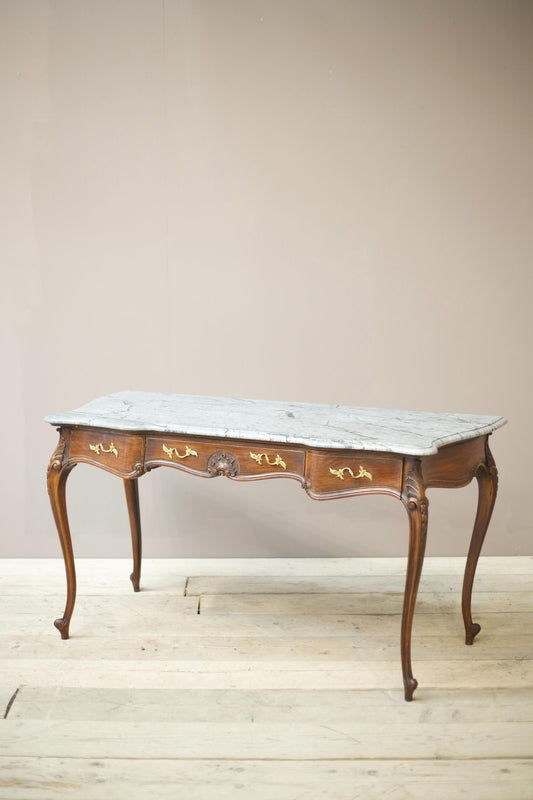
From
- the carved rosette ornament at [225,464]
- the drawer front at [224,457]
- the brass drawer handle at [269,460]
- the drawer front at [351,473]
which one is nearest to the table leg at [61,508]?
the drawer front at [224,457]

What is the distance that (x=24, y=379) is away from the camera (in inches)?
124

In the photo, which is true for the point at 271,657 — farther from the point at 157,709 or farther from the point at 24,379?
the point at 24,379

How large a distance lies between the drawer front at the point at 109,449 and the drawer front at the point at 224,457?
0.04 meters

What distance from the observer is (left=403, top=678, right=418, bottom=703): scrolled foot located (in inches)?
83.2

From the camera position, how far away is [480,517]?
2.43 m

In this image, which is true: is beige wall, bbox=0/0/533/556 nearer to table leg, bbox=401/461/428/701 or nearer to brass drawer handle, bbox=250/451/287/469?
brass drawer handle, bbox=250/451/287/469

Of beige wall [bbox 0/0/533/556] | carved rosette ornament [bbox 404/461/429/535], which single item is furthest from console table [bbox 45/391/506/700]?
beige wall [bbox 0/0/533/556]

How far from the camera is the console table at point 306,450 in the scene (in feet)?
6.79

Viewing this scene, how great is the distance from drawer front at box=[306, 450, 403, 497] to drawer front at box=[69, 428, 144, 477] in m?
0.58

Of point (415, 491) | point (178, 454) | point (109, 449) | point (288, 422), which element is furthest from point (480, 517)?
point (109, 449)

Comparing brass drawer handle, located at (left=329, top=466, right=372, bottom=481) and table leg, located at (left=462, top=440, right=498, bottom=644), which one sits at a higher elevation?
brass drawer handle, located at (left=329, top=466, right=372, bottom=481)

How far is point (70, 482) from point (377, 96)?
2.19m

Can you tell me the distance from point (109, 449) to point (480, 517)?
129 cm

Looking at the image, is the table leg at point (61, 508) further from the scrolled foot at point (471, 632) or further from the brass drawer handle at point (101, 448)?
the scrolled foot at point (471, 632)
